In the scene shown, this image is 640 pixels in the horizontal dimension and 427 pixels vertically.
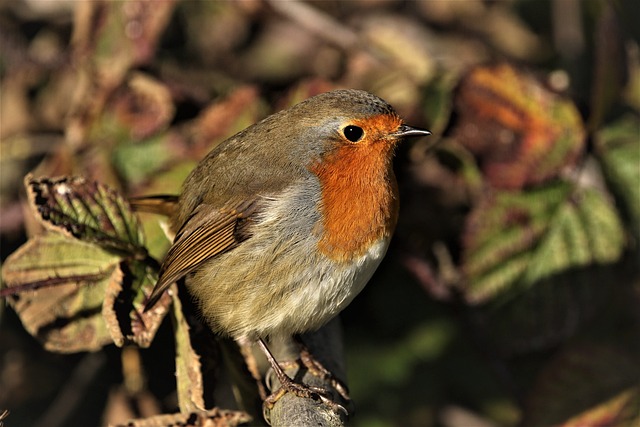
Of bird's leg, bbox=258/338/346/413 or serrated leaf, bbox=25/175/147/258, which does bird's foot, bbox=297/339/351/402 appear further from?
serrated leaf, bbox=25/175/147/258

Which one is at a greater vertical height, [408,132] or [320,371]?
[408,132]

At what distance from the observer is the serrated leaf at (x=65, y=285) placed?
2.44 metres

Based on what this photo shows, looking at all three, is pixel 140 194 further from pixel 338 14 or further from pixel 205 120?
pixel 338 14

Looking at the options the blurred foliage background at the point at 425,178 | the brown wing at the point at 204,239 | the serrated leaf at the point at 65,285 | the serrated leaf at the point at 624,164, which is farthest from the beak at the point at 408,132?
the serrated leaf at the point at 624,164

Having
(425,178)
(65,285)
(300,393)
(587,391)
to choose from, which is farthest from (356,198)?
(587,391)

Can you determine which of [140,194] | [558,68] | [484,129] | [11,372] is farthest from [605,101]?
[11,372]

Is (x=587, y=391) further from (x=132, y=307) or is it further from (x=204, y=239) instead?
(x=132, y=307)

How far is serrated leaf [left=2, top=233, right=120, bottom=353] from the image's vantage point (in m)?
2.44

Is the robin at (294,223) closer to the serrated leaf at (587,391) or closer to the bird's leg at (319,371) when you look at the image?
the bird's leg at (319,371)

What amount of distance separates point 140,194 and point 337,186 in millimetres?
839

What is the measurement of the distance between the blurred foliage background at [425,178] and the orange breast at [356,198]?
638 millimetres

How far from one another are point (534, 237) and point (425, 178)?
20.5 inches

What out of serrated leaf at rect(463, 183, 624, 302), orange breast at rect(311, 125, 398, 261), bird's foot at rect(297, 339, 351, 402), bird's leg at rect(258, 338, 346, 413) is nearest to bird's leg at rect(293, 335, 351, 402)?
bird's foot at rect(297, 339, 351, 402)

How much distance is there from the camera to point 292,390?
7.54 ft
